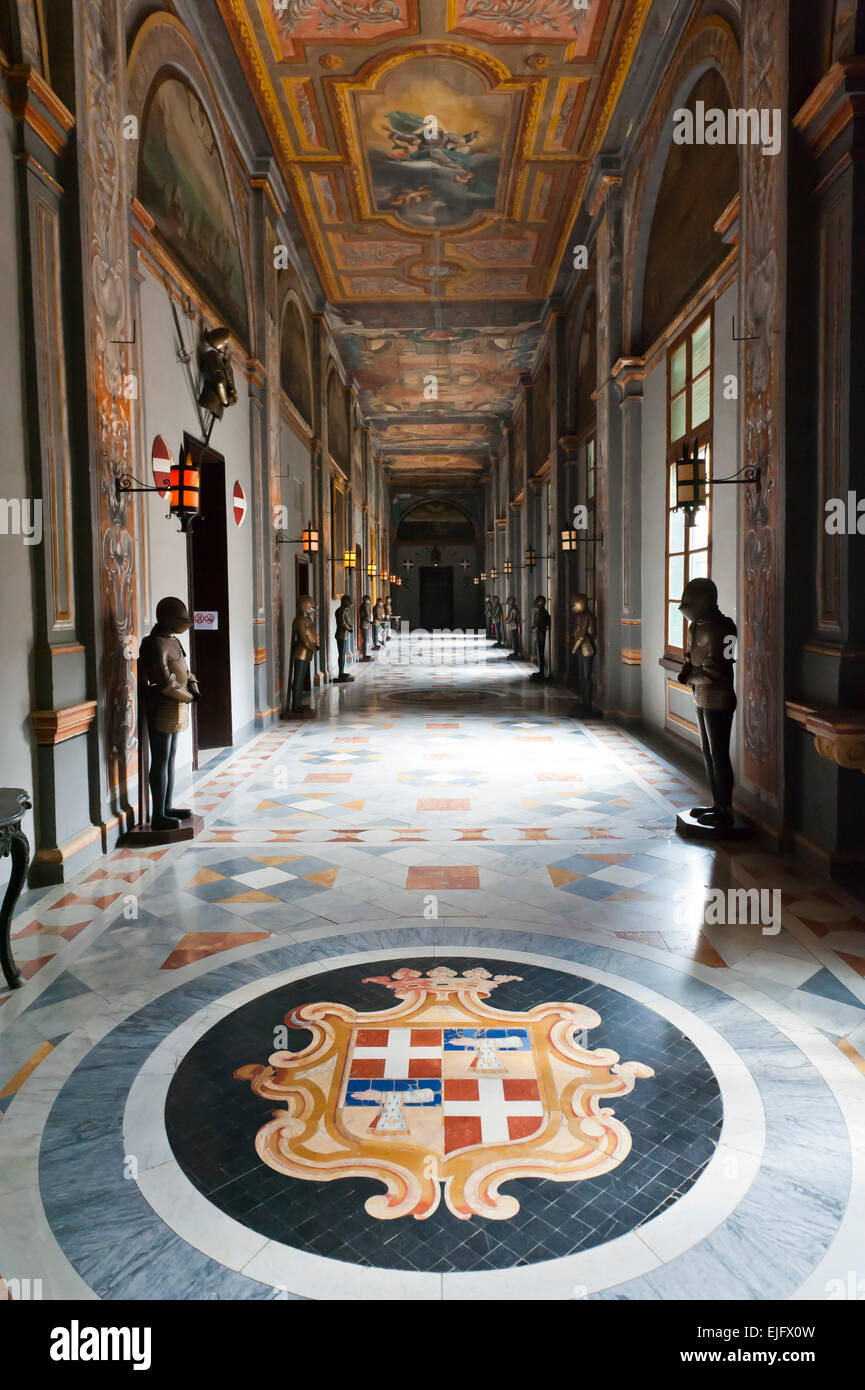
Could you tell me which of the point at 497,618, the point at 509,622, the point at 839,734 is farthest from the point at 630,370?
Answer: the point at 497,618

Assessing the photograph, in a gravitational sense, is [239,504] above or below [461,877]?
above

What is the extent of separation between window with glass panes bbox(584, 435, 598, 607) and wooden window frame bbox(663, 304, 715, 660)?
3393 millimetres

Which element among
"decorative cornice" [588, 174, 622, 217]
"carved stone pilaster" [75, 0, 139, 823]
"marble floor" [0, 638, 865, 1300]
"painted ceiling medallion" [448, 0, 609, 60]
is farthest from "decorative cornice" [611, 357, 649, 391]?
"marble floor" [0, 638, 865, 1300]

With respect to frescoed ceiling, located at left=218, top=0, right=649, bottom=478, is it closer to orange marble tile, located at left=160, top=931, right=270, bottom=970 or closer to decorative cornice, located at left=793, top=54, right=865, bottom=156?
decorative cornice, located at left=793, top=54, right=865, bottom=156

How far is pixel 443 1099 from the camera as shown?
2750 millimetres

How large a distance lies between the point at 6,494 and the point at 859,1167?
15.0 ft

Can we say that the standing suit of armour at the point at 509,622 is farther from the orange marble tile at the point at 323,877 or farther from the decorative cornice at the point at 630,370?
the orange marble tile at the point at 323,877

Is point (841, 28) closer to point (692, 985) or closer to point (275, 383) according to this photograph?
point (692, 985)

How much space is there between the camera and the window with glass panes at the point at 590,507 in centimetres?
1310

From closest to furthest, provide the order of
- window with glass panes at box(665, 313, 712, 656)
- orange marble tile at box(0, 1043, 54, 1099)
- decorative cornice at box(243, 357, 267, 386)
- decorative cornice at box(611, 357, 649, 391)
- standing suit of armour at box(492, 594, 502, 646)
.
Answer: orange marble tile at box(0, 1043, 54, 1099) → window with glass panes at box(665, 313, 712, 656) → decorative cornice at box(243, 357, 267, 386) → decorative cornice at box(611, 357, 649, 391) → standing suit of armour at box(492, 594, 502, 646)

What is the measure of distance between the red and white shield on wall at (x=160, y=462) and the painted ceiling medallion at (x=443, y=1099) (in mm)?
4685

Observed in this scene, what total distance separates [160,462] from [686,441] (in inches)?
192

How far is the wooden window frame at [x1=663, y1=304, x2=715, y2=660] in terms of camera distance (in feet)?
24.9

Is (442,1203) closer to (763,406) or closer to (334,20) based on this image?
(763,406)
